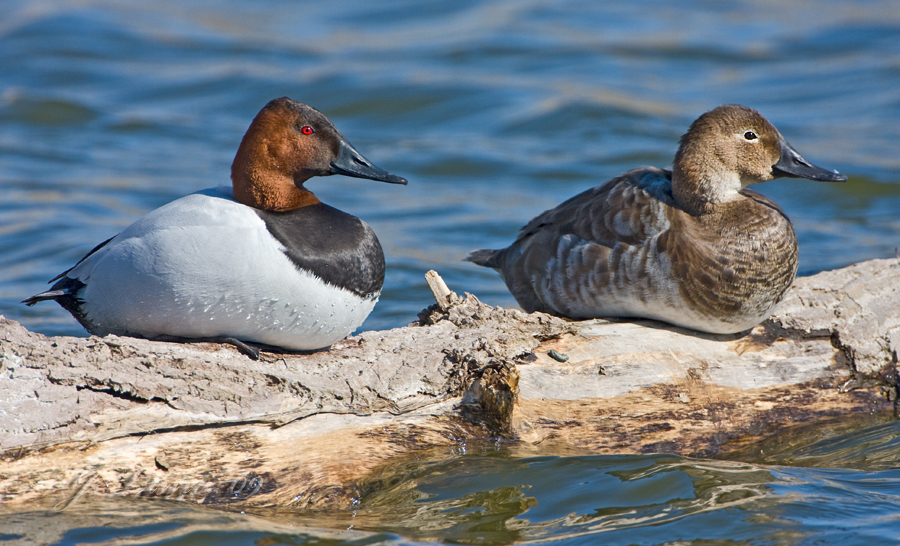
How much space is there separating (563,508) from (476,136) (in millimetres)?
8937

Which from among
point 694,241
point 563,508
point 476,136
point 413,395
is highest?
point 476,136

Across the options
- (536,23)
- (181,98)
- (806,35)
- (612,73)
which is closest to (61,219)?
(181,98)

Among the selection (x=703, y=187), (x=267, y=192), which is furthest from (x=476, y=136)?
(x=267, y=192)

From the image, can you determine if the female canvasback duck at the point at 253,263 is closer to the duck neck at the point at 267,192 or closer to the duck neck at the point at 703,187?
the duck neck at the point at 267,192

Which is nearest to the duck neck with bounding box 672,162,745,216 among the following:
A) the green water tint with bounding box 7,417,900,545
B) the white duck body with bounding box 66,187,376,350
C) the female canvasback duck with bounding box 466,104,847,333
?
the female canvasback duck with bounding box 466,104,847,333

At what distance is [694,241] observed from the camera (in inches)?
171

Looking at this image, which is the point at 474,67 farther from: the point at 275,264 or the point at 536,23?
the point at 275,264

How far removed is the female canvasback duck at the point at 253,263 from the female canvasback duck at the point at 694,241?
1.22 m

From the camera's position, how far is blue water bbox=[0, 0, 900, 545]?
357 centimetres

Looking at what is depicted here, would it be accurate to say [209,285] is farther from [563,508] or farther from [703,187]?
[703,187]

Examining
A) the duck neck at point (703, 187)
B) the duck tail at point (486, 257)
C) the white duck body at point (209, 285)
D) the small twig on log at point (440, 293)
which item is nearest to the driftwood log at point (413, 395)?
the small twig on log at point (440, 293)

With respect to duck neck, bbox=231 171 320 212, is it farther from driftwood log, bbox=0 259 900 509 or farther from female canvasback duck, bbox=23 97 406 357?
driftwood log, bbox=0 259 900 509

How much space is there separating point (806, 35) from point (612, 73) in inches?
167

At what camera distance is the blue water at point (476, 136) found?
11.7ft
